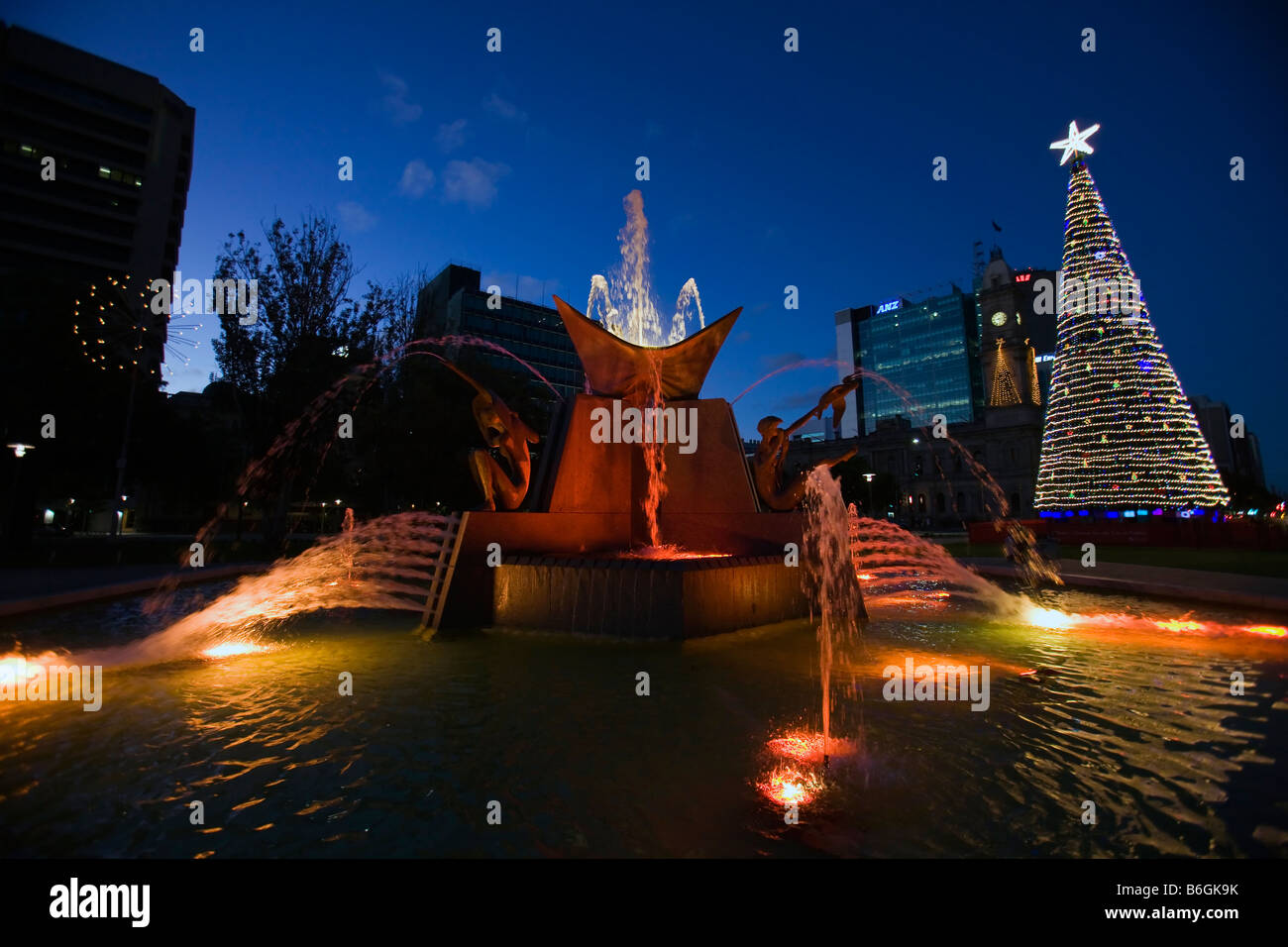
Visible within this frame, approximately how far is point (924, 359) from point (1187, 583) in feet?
359

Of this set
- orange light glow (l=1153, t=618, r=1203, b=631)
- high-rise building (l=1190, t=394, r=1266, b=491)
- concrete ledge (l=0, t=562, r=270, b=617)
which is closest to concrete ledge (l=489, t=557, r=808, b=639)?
orange light glow (l=1153, t=618, r=1203, b=631)

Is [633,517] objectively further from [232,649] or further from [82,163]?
[82,163]

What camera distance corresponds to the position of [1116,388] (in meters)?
28.1

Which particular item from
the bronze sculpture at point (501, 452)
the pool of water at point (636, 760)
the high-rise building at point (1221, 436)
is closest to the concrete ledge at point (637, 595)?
the pool of water at point (636, 760)

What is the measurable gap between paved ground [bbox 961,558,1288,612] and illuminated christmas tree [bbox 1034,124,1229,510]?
15697 mm

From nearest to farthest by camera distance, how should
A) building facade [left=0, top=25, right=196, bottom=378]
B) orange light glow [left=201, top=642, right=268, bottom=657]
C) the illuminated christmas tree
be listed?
1. orange light glow [left=201, top=642, right=268, bottom=657]
2. the illuminated christmas tree
3. building facade [left=0, top=25, right=196, bottom=378]

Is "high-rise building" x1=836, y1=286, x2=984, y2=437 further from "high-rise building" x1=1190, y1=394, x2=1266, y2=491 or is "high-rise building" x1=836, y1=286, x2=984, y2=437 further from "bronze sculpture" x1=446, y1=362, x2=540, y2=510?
"bronze sculpture" x1=446, y1=362, x2=540, y2=510

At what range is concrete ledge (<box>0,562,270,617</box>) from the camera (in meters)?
9.92

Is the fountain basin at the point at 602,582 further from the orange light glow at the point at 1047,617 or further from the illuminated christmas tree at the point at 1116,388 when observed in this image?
the illuminated christmas tree at the point at 1116,388

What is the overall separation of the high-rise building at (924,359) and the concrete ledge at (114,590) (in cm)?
9623

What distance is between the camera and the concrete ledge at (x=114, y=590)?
992cm

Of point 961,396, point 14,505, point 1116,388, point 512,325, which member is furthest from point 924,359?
point 14,505
